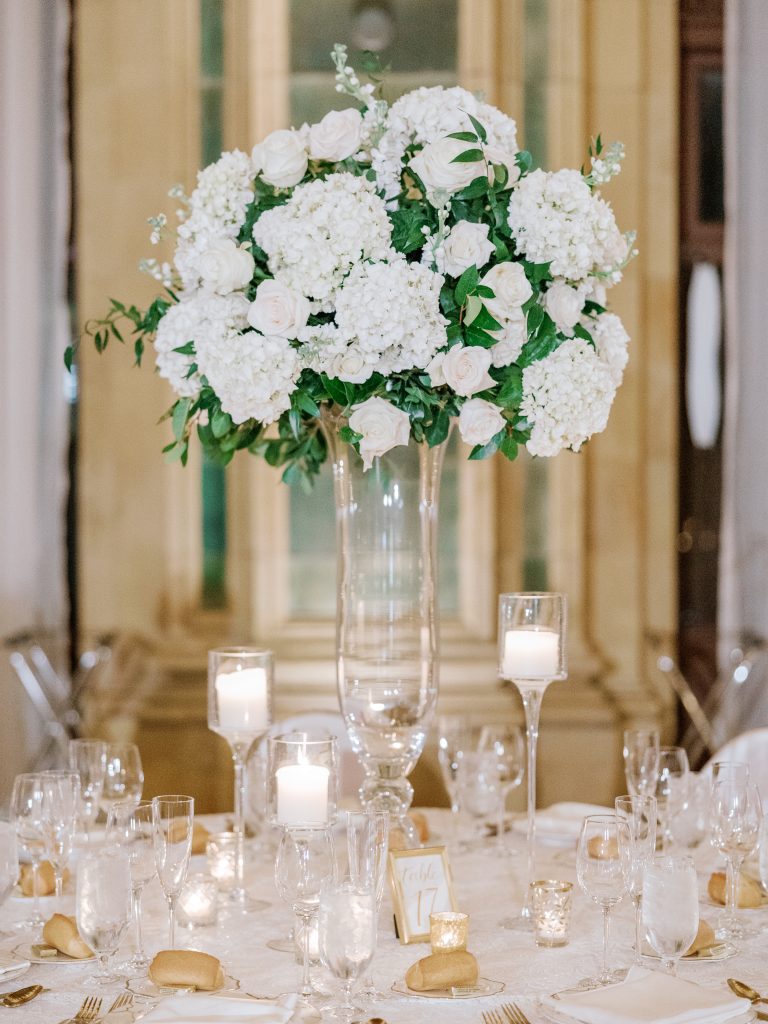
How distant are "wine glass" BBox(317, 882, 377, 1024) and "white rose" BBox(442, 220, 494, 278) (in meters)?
1.03

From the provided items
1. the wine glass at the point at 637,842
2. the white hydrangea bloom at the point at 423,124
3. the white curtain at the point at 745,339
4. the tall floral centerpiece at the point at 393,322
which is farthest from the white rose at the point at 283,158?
the white curtain at the point at 745,339

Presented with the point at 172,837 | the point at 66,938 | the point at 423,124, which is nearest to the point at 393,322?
the point at 423,124

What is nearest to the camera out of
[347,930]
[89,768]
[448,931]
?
[347,930]

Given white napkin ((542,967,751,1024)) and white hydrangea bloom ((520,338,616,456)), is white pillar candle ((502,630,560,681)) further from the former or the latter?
white napkin ((542,967,751,1024))

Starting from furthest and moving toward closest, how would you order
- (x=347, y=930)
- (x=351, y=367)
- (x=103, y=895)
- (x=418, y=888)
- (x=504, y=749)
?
(x=504, y=749) → (x=351, y=367) → (x=418, y=888) → (x=103, y=895) → (x=347, y=930)

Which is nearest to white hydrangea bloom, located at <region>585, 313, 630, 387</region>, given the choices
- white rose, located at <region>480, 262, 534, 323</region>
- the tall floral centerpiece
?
the tall floral centerpiece

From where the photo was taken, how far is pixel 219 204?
7.42 ft

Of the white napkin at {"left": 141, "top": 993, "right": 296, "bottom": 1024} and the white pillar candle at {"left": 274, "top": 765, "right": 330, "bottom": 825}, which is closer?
the white napkin at {"left": 141, "top": 993, "right": 296, "bottom": 1024}

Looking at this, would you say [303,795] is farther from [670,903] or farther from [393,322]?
[393,322]

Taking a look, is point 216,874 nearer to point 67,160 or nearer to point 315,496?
point 315,496

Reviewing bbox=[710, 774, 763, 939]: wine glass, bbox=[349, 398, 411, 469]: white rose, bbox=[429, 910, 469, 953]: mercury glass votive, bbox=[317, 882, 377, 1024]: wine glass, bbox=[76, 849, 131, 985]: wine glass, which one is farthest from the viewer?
bbox=[349, 398, 411, 469]: white rose

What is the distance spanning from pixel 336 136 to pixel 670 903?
1332 millimetres

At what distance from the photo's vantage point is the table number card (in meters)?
2.04

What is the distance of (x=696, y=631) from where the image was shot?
16.9 ft
